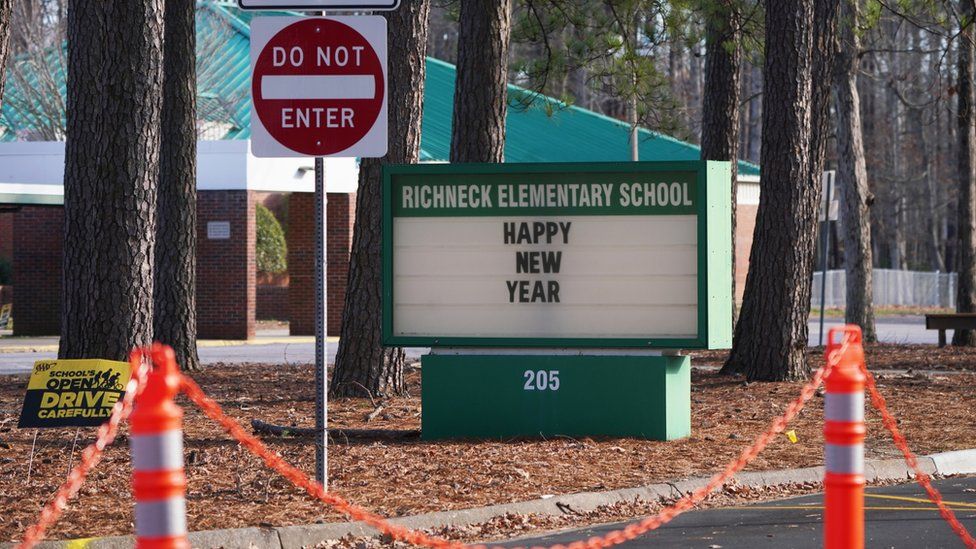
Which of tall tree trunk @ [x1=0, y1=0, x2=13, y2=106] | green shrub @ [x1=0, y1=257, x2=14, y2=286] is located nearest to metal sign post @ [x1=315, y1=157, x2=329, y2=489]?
tall tree trunk @ [x1=0, y1=0, x2=13, y2=106]

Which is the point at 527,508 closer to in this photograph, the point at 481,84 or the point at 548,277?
the point at 548,277

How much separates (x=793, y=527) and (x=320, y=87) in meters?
3.83

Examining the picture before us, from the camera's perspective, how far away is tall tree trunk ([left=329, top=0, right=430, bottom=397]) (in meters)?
15.0

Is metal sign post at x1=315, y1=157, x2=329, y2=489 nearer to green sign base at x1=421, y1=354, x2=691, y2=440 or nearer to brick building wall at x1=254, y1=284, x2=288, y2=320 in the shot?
green sign base at x1=421, y1=354, x2=691, y2=440

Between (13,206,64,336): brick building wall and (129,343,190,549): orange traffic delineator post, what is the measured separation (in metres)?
29.9

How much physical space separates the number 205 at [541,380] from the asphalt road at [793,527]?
2.46 meters

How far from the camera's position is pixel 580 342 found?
11.9 m

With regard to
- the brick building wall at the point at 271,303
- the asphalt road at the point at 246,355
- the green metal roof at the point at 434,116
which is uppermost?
the green metal roof at the point at 434,116

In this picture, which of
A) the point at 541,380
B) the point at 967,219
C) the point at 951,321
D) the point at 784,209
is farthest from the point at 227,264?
the point at 541,380

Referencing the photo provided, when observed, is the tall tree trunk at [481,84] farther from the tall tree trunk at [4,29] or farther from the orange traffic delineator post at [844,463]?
the orange traffic delineator post at [844,463]

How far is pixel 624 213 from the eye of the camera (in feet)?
38.8

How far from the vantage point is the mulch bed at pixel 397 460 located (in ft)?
28.8

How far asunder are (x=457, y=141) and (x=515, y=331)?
15.4ft

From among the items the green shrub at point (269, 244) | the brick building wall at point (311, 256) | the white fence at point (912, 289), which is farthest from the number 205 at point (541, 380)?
the white fence at point (912, 289)
